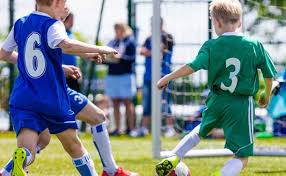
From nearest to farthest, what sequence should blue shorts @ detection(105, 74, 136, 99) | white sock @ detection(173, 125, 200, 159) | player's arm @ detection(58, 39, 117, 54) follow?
player's arm @ detection(58, 39, 117, 54)
white sock @ detection(173, 125, 200, 159)
blue shorts @ detection(105, 74, 136, 99)

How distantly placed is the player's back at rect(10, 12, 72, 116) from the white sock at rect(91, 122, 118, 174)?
39.9 inches

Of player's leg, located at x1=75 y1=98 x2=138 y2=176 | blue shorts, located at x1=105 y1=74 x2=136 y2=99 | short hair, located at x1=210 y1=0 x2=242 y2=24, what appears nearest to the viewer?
short hair, located at x1=210 y1=0 x2=242 y2=24

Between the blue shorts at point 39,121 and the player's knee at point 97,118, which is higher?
the blue shorts at point 39,121

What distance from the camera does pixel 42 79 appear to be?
6.21 m

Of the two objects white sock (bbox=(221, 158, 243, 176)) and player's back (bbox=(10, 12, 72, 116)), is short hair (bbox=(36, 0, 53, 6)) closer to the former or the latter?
player's back (bbox=(10, 12, 72, 116))

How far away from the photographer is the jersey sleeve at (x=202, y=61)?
652 cm

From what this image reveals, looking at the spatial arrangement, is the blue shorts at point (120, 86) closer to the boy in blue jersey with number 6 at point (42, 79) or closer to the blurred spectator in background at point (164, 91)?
the blurred spectator in background at point (164, 91)

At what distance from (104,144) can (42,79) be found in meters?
1.27

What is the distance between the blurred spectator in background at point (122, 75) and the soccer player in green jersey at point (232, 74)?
8806mm

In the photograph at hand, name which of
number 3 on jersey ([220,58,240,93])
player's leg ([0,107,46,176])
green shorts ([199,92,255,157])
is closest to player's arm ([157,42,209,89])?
number 3 on jersey ([220,58,240,93])

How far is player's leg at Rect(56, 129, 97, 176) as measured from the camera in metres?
6.33

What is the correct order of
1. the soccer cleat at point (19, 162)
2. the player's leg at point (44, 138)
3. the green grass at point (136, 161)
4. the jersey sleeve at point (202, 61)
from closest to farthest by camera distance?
the soccer cleat at point (19, 162) → the jersey sleeve at point (202, 61) → the player's leg at point (44, 138) → the green grass at point (136, 161)

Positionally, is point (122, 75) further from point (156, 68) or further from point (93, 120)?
point (93, 120)

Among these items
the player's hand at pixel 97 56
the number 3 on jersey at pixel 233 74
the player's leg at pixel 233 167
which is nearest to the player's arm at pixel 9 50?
the player's hand at pixel 97 56
